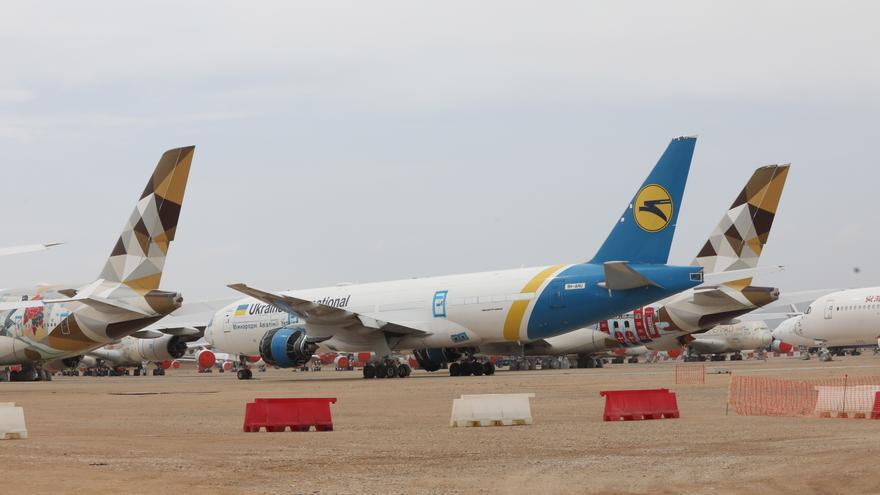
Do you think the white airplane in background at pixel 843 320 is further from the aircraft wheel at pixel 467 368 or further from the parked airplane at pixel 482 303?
the parked airplane at pixel 482 303

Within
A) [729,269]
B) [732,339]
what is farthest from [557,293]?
[732,339]

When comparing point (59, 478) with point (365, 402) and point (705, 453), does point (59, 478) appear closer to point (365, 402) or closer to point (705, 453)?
point (705, 453)

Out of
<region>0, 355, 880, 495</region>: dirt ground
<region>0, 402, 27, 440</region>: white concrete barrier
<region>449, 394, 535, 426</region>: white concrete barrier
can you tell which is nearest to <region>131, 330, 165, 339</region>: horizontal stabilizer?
<region>0, 355, 880, 495</region>: dirt ground

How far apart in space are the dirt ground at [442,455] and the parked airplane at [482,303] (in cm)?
1331

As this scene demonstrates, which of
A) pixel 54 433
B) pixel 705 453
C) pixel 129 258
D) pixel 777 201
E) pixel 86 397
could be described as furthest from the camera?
pixel 777 201

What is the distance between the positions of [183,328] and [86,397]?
24274 mm

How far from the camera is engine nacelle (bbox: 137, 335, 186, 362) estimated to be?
55.9 metres

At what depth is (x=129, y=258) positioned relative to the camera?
3541 cm

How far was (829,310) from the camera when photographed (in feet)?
218

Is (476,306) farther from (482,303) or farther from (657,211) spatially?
(657,211)

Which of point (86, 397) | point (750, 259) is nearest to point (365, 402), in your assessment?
point (86, 397)

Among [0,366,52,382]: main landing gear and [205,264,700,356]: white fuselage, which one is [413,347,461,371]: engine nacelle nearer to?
[205,264,700,356]: white fuselage

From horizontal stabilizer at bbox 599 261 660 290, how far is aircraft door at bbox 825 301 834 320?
110 ft

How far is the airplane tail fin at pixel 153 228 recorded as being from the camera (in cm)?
3472
